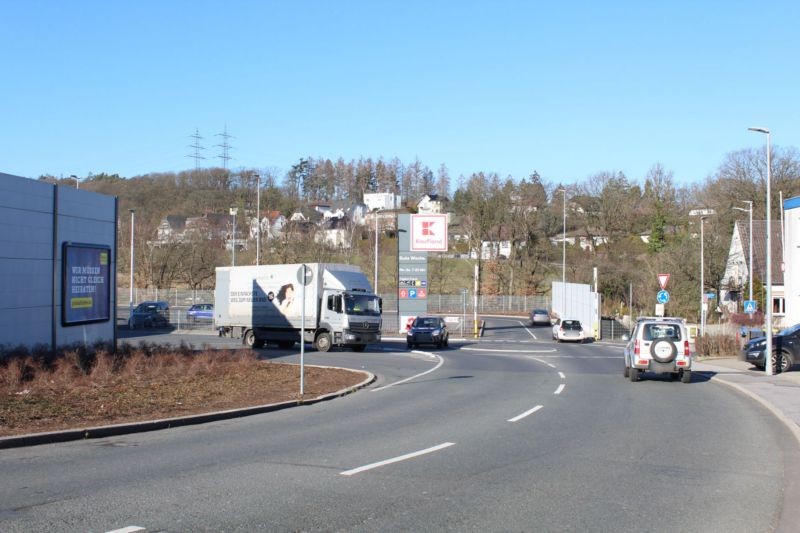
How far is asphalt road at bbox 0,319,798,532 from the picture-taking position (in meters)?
7.09

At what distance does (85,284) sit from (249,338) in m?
12.9

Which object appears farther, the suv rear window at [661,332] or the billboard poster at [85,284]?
the billboard poster at [85,284]

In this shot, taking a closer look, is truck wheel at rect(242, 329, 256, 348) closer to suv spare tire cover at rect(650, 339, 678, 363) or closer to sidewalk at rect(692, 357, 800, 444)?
sidewalk at rect(692, 357, 800, 444)

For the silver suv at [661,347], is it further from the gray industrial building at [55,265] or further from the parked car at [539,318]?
the parked car at [539,318]

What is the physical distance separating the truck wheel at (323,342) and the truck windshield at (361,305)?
1.53 m

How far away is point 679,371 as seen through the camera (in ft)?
71.2

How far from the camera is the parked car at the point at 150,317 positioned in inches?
2205

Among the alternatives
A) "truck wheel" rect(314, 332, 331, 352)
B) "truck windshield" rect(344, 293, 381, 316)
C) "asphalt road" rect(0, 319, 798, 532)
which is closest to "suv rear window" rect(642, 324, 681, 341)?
"asphalt road" rect(0, 319, 798, 532)

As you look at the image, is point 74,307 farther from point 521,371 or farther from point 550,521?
point 550,521

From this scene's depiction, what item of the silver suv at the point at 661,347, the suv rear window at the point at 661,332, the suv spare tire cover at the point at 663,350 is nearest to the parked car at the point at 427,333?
the silver suv at the point at 661,347

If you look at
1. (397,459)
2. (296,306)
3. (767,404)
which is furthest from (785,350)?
(296,306)

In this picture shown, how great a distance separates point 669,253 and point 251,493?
189 feet

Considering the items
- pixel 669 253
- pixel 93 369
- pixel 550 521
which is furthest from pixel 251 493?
pixel 669 253

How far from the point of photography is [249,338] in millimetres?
38656
